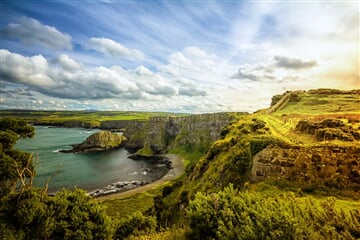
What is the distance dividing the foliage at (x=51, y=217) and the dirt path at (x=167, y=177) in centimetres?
4916

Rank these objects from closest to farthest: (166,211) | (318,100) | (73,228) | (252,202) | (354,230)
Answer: (354,230)
(252,202)
(73,228)
(166,211)
(318,100)

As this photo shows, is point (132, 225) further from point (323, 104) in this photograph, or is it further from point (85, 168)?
point (85, 168)

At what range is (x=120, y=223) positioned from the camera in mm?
34188

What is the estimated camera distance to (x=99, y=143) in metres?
158

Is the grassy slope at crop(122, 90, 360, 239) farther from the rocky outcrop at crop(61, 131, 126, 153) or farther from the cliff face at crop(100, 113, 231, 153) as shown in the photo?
the rocky outcrop at crop(61, 131, 126, 153)

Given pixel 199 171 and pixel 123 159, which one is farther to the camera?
pixel 123 159

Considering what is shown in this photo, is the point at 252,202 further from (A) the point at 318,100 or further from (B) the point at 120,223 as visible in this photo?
(A) the point at 318,100

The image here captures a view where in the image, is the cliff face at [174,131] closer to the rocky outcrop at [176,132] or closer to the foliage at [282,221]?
the rocky outcrop at [176,132]

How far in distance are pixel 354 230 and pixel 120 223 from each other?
28.3 metres

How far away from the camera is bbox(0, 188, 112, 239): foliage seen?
22.8 metres

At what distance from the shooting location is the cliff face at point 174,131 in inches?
6014

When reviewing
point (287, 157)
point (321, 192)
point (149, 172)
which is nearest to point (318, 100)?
point (287, 157)

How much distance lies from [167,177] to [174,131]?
79057mm

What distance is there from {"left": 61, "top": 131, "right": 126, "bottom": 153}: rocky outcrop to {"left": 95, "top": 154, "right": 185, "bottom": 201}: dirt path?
39.0m
